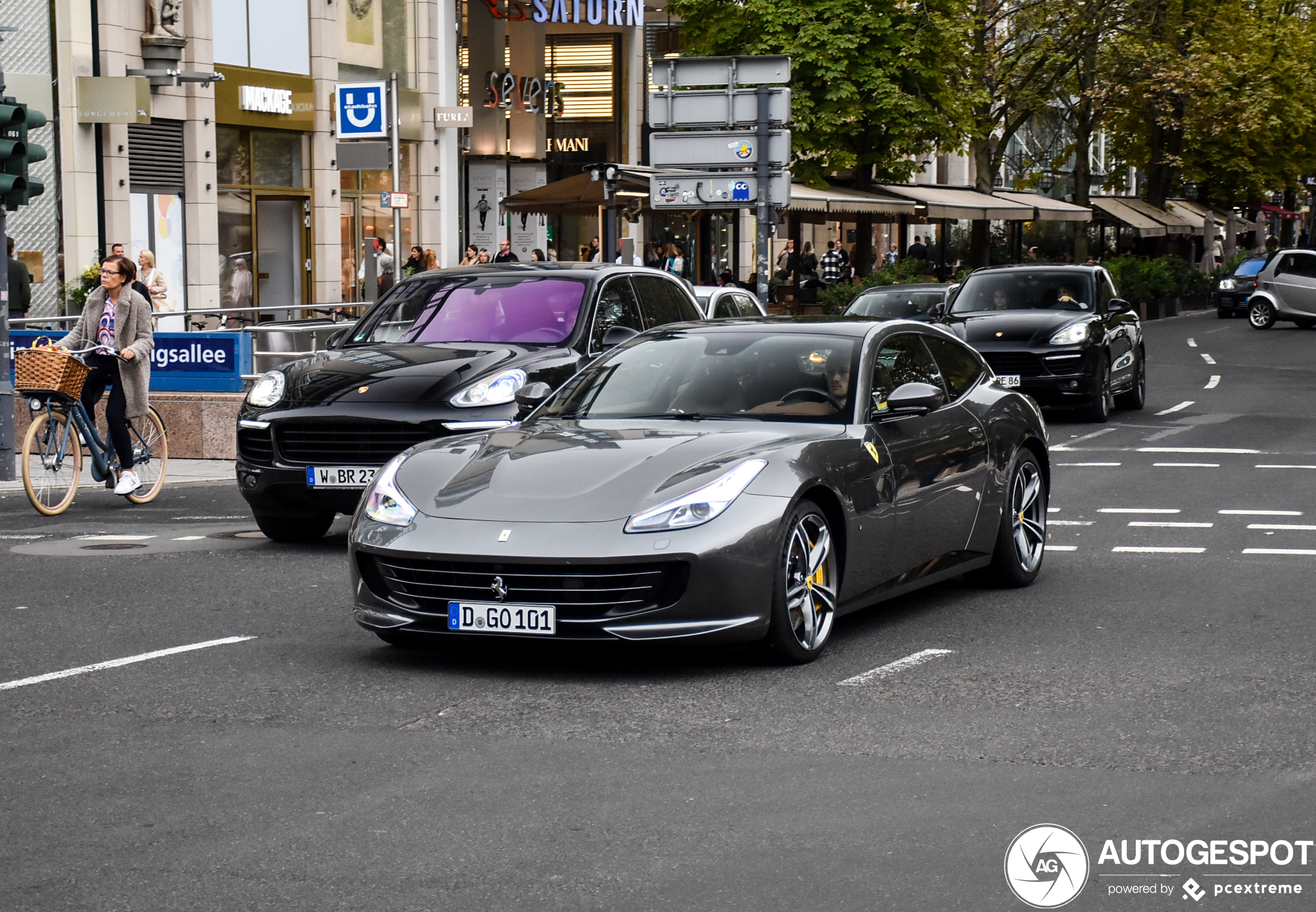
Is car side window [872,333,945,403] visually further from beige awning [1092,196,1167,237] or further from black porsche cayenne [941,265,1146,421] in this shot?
beige awning [1092,196,1167,237]

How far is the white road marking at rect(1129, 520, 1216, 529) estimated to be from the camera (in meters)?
12.3

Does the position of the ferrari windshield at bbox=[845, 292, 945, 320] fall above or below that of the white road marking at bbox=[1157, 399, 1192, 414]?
above

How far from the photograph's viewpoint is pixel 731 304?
16234 millimetres

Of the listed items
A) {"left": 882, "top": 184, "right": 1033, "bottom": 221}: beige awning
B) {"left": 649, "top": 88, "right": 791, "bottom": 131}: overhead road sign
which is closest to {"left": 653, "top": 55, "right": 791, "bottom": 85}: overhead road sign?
{"left": 649, "top": 88, "right": 791, "bottom": 131}: overhead road sign

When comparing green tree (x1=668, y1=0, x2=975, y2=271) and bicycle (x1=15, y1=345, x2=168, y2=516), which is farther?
green tree (x1=668, y1=0, x2=975, y2=271)

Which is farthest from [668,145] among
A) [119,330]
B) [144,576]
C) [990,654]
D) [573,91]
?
[573,91]

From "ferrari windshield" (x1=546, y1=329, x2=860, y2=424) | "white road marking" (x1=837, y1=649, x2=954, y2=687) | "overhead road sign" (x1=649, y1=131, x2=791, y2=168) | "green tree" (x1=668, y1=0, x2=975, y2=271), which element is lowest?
"white road marking" (x1=837, y1=649, x2=954, y2=687)

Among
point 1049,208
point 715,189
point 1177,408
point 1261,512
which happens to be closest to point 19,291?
point 715,189

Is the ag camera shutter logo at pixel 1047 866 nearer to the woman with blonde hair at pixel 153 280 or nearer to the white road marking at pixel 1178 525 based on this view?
the white road marking at pixel 1178 525

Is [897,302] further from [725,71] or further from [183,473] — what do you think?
[183,473]

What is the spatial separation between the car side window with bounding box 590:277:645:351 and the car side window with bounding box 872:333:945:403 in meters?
3.15

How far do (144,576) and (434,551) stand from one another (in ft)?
11.2

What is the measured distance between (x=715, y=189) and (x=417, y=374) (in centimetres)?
1200

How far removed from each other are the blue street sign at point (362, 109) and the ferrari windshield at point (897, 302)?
619cm
